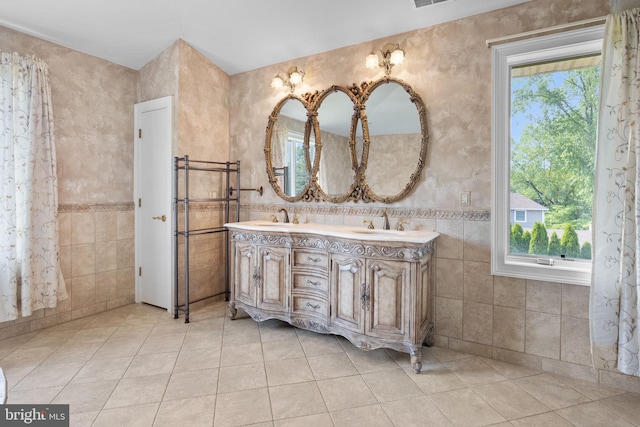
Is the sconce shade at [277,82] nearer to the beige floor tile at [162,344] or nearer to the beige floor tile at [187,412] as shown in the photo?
the beige floor tile at [162,344]

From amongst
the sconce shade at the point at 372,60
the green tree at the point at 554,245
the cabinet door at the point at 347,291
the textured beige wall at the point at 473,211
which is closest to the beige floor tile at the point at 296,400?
the cabinet door at the point at 347,291

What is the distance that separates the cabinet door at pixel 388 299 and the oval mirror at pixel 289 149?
1341mm

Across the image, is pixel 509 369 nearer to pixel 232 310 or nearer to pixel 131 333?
pixel 232 310

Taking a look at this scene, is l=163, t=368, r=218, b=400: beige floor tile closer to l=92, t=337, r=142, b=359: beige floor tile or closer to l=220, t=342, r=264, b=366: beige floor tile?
l=220, t=342, r=264, b=366: beige floor tile

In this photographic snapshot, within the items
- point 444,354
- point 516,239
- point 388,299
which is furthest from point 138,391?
point 516,239

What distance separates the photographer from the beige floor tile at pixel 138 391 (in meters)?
1.94

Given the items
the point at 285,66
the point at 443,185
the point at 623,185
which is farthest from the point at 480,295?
the point at 285,66

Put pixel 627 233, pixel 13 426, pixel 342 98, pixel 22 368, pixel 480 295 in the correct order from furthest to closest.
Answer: pixel 342 98
pixel 480 295
pixel 22 368
pixel 627 233
pixel 13 426

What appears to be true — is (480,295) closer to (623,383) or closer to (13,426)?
(623,383)

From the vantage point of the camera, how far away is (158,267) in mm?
3566

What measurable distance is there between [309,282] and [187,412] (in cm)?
128

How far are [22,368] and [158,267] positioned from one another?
1.39 m

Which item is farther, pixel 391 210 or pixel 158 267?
pixel 158 267

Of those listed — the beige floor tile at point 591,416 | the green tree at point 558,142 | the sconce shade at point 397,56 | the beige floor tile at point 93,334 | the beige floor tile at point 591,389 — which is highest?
the sconce shade at point 397,56
